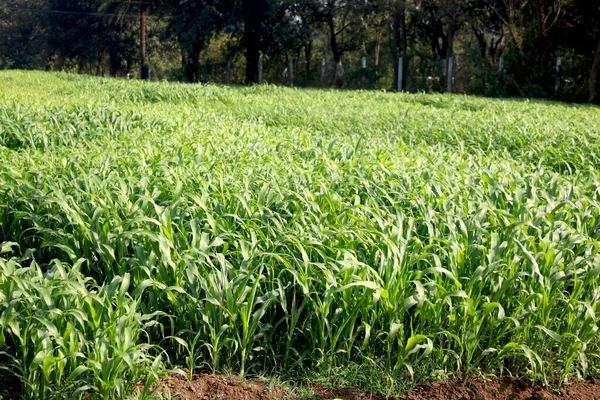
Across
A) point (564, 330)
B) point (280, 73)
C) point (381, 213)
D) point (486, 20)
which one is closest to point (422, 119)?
point (381, 213)

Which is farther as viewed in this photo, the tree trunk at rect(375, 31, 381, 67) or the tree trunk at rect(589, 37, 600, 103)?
the tree trunk at rect(375, 31, 381, 67)

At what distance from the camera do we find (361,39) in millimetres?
34281

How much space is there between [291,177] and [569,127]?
616 centimetres

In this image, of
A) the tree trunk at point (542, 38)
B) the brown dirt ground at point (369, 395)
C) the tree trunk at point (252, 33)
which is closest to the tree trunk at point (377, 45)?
the tree trunk at point (252, 33)

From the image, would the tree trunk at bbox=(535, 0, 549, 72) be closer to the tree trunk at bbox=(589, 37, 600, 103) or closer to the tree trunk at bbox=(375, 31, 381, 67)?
the tree trunk at bbox=(589, 37, 600, 103)

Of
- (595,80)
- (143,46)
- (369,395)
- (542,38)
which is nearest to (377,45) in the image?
(143,46)

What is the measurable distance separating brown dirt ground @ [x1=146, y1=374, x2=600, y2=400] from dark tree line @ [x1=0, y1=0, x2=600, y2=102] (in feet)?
59.7

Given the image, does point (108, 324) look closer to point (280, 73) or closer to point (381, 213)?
point (381, 213)

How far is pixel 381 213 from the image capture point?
13.8ft

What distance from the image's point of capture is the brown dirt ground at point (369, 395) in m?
2.83

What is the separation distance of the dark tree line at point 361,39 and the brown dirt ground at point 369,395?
18196 millimetres

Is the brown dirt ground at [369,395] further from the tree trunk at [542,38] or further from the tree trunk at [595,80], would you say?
the tree trunk at [542,38]

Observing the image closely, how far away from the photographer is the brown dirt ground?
111 inches

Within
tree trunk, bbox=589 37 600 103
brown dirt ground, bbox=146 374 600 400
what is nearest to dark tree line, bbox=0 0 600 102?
tree trunk, bbox=589 37 600 103
